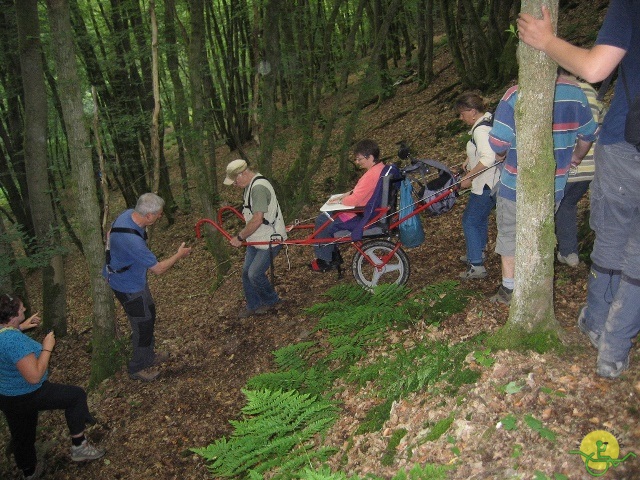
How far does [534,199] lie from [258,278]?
417cm

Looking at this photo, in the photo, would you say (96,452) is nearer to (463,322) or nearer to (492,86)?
(463,322)

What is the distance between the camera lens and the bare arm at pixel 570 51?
8.14ft

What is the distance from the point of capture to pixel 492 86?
1204cm

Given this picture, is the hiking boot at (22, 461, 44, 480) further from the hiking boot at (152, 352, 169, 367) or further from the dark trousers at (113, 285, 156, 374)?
the hiking boot at (152, 352, 169, 367)

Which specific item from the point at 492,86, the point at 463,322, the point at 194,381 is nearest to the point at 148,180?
the point at 492,86

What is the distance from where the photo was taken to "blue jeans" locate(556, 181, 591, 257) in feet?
15.5

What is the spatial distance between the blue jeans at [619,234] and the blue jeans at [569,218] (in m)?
1.80

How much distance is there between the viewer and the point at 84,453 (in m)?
5.16

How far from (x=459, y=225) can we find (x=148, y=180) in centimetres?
1267

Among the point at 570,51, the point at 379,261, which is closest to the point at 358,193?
the point at 379,261

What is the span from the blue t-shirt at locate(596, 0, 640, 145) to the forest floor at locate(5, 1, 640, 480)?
1.42m

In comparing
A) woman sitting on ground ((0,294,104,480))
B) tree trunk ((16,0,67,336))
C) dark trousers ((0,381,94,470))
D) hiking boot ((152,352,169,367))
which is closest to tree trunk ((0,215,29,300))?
tree trunk ((16,0,67,336))

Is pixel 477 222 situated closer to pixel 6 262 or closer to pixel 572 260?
pixel 572 260

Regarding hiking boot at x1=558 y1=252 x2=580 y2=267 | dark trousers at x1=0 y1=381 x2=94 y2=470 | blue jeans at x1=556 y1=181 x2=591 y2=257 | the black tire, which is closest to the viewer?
blue jeans at x1=556 y1=181 x2=591 y2=257
